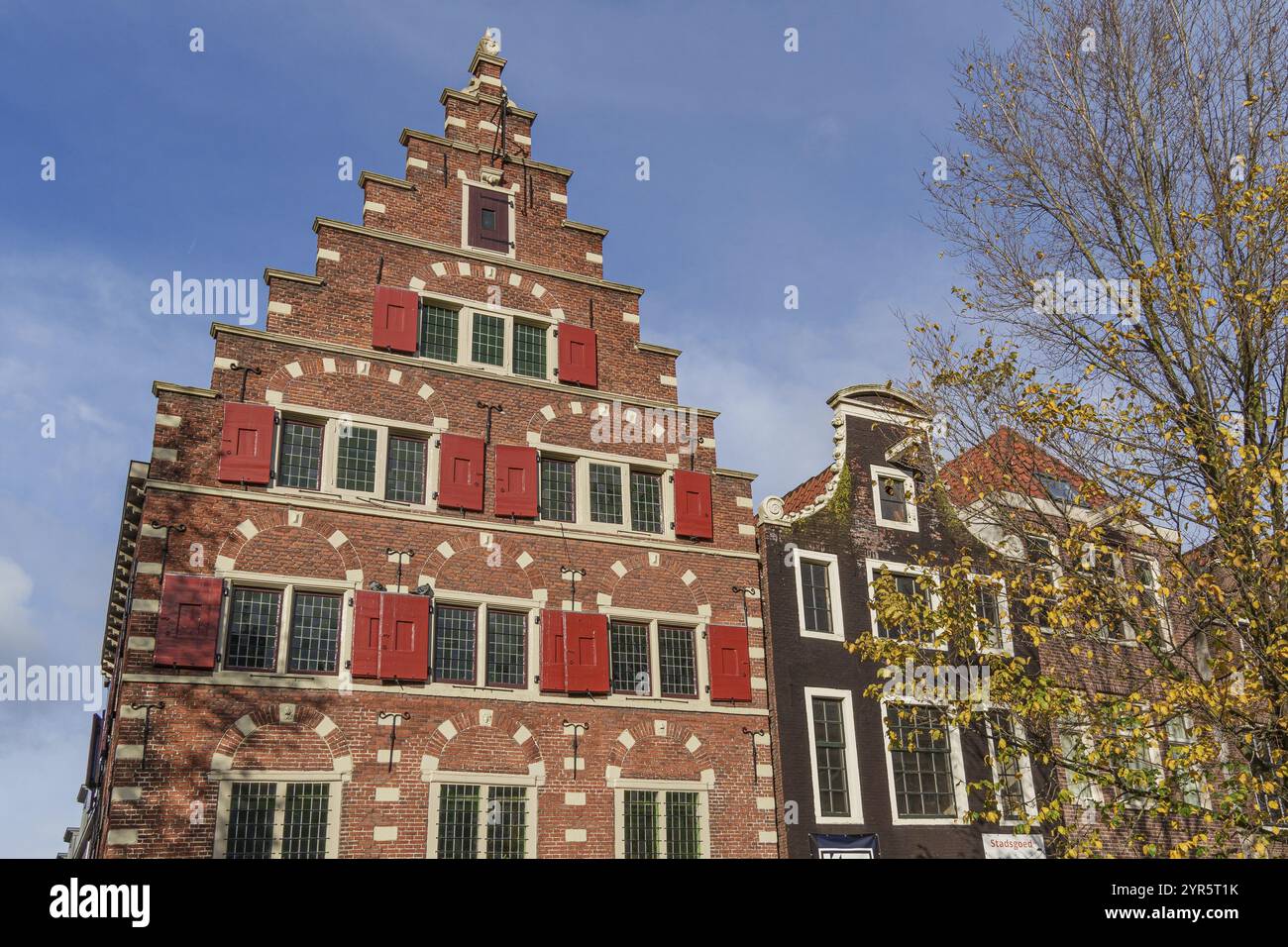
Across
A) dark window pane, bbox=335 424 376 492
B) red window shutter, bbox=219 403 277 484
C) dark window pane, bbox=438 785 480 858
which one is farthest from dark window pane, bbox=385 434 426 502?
dark window pane, bbox=438 785 480 858

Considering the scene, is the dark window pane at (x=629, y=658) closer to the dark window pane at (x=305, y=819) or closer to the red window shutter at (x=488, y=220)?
the dark window pane at (x=305, y=819)

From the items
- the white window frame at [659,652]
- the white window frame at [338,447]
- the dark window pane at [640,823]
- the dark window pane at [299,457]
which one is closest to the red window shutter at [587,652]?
the white window frame at [659,652]

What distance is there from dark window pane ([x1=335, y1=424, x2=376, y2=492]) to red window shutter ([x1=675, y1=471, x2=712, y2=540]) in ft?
22.2

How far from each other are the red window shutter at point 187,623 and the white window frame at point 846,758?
1234 centimetres

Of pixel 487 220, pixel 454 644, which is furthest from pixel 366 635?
pixel 487 220

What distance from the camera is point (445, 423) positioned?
2230 centimetres

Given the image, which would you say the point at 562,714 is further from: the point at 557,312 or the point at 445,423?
the point at 557,312

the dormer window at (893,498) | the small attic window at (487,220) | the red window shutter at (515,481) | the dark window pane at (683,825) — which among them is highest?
the small attic window at (487,220)

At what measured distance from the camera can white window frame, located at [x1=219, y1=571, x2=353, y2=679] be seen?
19141 millimetres

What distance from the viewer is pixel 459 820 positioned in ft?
64.4

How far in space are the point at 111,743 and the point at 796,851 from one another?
1325 cm

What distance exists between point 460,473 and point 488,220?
258 inches

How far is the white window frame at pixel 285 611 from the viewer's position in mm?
19141
